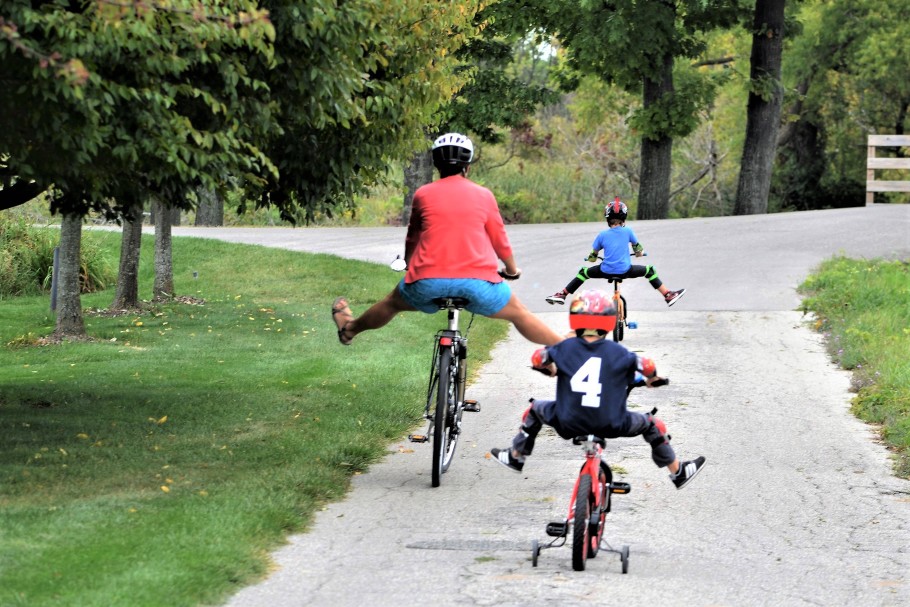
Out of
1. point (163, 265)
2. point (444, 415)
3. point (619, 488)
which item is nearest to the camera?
point (619, 488)

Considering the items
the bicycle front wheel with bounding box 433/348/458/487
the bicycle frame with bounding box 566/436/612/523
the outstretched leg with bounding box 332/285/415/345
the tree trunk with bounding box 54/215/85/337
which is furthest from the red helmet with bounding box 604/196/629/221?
the bicycle frame with bounding box 566/436/612/523

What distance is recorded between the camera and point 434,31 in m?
10.9

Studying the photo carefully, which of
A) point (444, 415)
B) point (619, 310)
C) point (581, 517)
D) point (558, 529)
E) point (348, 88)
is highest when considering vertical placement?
point (348, 88)

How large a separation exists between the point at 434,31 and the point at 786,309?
32.2ft

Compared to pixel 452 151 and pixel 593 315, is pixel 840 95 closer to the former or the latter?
pixel 452 151

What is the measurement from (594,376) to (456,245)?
1929 millimetres

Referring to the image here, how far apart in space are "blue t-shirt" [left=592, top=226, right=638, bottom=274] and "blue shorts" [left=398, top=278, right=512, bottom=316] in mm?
6024

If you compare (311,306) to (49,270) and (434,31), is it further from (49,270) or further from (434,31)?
(434,31)

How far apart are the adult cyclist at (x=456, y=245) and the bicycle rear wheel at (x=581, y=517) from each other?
2081 mm

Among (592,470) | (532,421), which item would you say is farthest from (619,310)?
(592,470)

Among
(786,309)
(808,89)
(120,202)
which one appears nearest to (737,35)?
(808,89)

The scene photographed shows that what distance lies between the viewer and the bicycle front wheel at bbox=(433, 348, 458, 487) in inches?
329

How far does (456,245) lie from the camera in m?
8.26

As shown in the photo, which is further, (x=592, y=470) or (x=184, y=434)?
(x=184, y=434)
